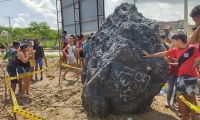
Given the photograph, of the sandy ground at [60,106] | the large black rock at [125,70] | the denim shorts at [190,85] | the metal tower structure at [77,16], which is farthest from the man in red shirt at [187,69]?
the metal tower structure at [77,16]

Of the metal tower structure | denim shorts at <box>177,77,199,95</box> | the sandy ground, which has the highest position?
the metal tower structure

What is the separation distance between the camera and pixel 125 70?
682 cm

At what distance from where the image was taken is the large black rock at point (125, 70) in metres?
6.83

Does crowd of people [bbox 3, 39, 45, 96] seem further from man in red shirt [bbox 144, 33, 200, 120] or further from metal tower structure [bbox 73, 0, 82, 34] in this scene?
metal tower structure [bbox 73, 0, 82, 34]

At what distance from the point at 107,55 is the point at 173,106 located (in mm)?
1960

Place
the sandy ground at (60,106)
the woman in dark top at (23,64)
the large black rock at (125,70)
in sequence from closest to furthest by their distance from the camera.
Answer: the large black rock at (125,70)
the sandy ground at (60,106)
the woman in dark top at (23,64)

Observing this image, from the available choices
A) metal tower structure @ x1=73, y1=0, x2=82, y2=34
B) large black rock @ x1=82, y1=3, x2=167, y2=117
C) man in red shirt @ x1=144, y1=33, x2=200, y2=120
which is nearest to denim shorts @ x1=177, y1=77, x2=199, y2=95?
man in red shirt @ x1=144, y1=33, x2=200, y2=120

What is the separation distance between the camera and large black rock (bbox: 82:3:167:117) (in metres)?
6.83

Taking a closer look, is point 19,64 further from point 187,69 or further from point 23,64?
point 187,69

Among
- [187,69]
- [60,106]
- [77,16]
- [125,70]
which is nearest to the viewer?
[187,69]

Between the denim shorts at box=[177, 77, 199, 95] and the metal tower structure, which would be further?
the metal tower structure

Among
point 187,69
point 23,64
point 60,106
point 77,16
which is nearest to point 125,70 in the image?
point 187,69

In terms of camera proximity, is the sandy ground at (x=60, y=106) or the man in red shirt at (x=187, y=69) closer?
the man in red shirt at (x=187, y=69)

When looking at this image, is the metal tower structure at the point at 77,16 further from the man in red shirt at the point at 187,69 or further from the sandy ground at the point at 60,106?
the man in red shirt at the point at 187,69
